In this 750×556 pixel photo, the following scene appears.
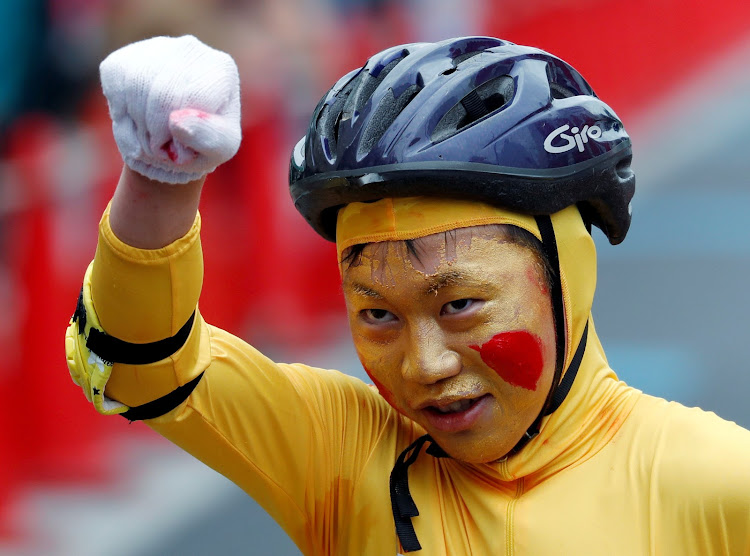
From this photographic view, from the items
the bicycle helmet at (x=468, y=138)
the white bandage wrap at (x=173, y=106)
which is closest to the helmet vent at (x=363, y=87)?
the bicycle helmet at (x=468, y=138)

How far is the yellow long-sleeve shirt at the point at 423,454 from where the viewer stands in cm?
202

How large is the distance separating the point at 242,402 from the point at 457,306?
503 millimetres

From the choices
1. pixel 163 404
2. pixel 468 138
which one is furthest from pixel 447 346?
pixel 163 404

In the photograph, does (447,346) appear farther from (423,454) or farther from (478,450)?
(423,454)

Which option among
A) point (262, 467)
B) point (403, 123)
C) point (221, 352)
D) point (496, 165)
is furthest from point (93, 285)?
point (496, 165)

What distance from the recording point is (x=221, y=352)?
225 centimetres

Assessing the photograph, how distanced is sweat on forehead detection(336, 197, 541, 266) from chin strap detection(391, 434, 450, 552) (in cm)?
48

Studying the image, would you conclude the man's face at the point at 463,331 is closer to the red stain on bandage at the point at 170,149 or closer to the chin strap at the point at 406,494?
the chin strap at the point at 406,494

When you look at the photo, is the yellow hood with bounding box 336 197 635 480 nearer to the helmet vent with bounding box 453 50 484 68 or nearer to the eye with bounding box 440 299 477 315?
the eye with bounding box 440 299 477 315

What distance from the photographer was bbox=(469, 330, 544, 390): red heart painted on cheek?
2.08 metres

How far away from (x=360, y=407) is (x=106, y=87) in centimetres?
93

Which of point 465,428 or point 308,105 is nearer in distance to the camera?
point 465,428

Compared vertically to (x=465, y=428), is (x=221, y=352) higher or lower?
higher

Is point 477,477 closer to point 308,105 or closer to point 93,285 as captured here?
point 93,285
